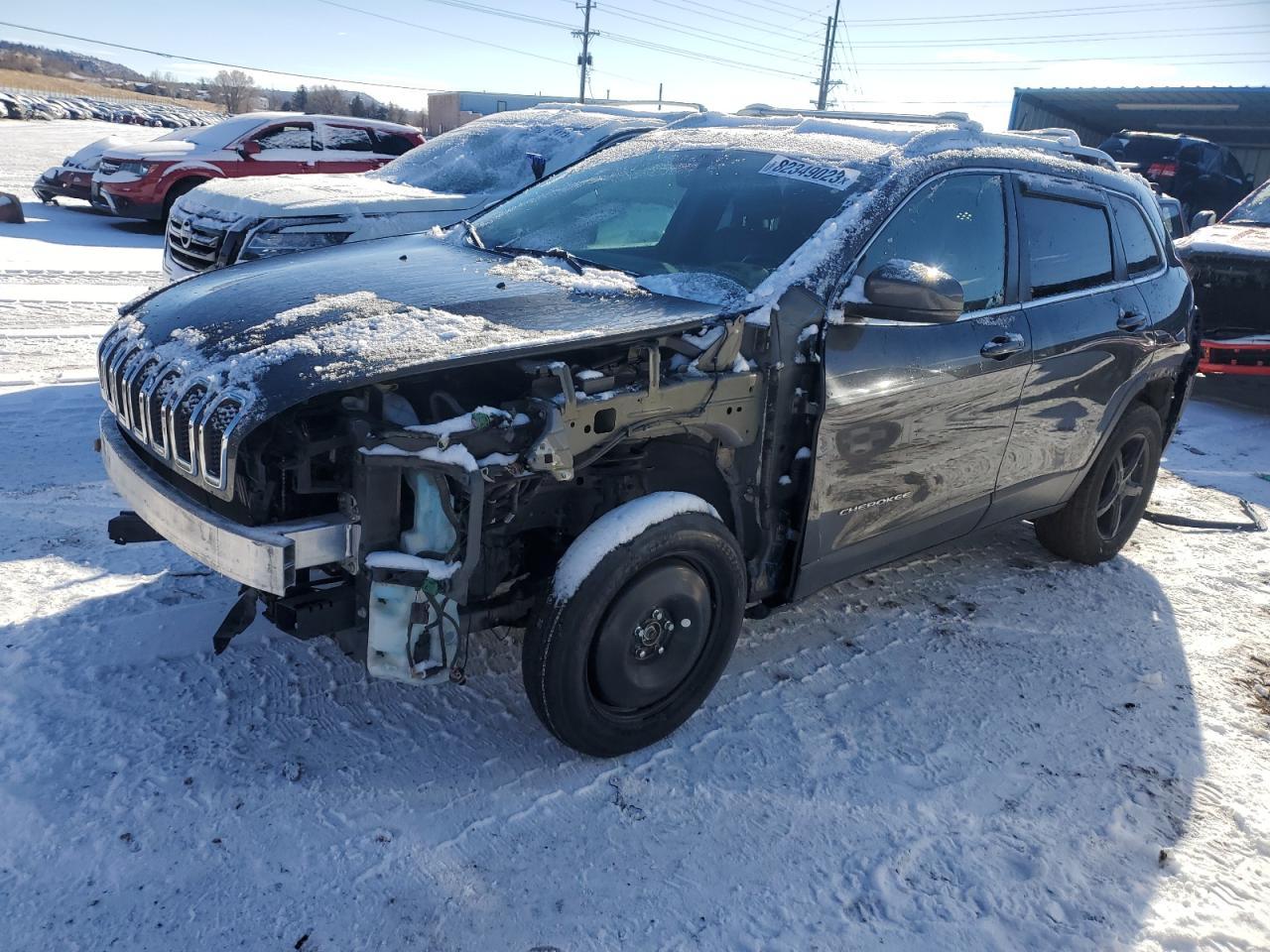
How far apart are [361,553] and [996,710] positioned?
7.61 ft

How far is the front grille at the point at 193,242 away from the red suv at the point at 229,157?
5.37 meters

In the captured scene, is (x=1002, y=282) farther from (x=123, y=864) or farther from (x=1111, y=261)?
(x=123, y=864)

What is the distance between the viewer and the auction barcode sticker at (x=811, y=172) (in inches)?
137

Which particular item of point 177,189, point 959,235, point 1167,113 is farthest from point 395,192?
point 1167,113

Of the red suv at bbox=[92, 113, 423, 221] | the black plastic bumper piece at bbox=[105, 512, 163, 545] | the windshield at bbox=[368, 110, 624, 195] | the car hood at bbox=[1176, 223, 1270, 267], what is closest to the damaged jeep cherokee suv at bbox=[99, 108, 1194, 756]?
the black plastic bumper piece at bbox=[105, 512, 163, 545]

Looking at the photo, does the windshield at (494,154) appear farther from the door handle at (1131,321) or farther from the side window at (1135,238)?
the door handle at (1131,321)

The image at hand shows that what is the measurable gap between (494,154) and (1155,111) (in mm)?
21345

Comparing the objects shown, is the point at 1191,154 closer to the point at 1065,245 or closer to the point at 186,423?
the point at 1065,245

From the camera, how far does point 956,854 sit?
272cm

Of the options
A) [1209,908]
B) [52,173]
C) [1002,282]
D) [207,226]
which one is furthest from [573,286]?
[52,173]

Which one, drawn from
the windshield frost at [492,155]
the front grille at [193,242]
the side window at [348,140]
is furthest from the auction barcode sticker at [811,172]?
the side window at [348,140]

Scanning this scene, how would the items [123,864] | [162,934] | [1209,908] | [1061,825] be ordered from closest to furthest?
[162,934] < [123,864] < [1209,908] < [1061,825]

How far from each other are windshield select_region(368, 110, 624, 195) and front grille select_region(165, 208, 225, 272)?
1.69 metres

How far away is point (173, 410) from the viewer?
258 cm
